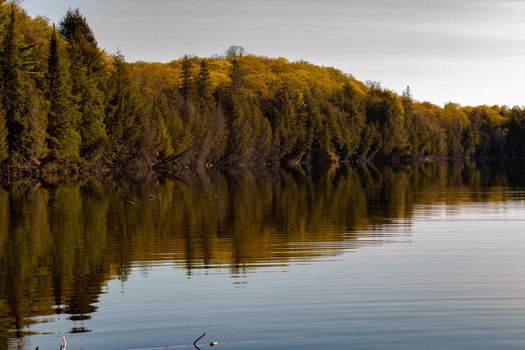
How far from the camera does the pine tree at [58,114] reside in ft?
240

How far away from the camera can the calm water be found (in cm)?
1253

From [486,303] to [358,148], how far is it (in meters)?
150

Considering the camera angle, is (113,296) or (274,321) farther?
(113,296)

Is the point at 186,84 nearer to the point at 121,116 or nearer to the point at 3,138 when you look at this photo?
the point at 121,116

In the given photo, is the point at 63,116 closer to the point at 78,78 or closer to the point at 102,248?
the point at 78,78

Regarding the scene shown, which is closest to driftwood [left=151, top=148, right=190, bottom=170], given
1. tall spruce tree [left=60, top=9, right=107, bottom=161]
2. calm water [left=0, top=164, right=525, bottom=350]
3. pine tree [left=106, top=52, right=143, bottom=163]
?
pine tree [left=106, top=52, right=143, bottom=163]

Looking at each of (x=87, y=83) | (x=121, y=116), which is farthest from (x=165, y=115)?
(x=87, y=83)

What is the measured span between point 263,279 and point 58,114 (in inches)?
2380

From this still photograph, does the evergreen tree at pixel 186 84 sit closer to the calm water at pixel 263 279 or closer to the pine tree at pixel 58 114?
the pine tree at pixel 58 114

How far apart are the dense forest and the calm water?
36799mm

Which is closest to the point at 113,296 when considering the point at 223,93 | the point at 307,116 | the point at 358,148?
the point at 223,93

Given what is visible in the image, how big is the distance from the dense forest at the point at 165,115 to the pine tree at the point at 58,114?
0.10m

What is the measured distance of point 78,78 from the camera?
7988 cm

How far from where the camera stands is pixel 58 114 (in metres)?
73.8
